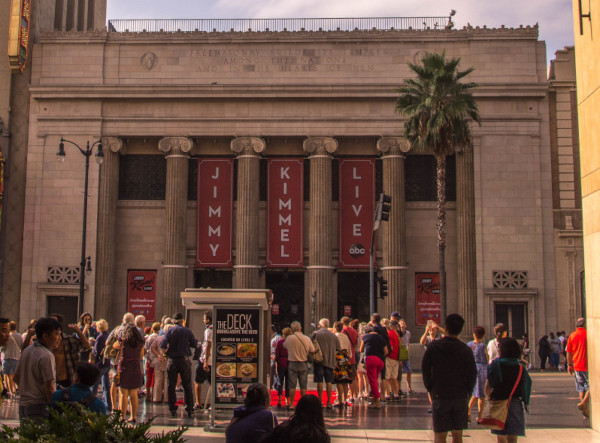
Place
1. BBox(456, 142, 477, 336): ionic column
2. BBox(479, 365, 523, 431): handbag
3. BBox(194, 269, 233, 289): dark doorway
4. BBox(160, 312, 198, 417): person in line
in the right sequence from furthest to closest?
BBox(194, 269, 233, 289): dark doorway < BBox(456, 142, 477, 336): ionic column < BBox(160, 312, 198, 417): person in line < BBox(479, 365, 523, 431): handbag

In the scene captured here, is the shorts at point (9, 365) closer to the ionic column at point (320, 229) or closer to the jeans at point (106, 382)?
the jeans at point (106, 382)

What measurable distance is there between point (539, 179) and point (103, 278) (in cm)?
2213

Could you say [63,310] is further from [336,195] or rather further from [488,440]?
[488,440]

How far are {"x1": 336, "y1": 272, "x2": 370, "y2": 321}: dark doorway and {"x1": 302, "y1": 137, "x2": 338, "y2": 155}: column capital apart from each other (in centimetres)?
638

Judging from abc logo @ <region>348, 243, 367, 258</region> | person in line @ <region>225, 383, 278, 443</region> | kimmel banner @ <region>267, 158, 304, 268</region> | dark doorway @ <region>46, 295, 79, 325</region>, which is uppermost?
kimmel banner @ <region>267, 158, 304, 268</region>

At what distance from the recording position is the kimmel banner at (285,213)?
129 feet

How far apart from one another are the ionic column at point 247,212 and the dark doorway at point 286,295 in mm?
1118

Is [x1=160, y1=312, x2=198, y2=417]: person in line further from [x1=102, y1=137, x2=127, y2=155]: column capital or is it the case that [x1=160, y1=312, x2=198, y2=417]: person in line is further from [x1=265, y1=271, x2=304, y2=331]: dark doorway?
[x1=102, y1=137, x2=127, y2=155]: column capital

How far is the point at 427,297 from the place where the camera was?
38844mm

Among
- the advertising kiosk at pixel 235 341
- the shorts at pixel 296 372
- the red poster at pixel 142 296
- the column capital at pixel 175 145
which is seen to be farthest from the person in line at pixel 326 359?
the column capital at pixel 175 145

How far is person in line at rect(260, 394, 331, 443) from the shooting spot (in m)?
6.79

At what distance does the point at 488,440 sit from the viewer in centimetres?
1318

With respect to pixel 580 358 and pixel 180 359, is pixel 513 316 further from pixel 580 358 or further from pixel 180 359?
pixel 180 359

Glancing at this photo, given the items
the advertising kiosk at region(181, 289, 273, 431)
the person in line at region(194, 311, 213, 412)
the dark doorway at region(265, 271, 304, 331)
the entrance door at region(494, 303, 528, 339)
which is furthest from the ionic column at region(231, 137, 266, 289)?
the advertising kiosk at region(181, 289, 273, 431)
